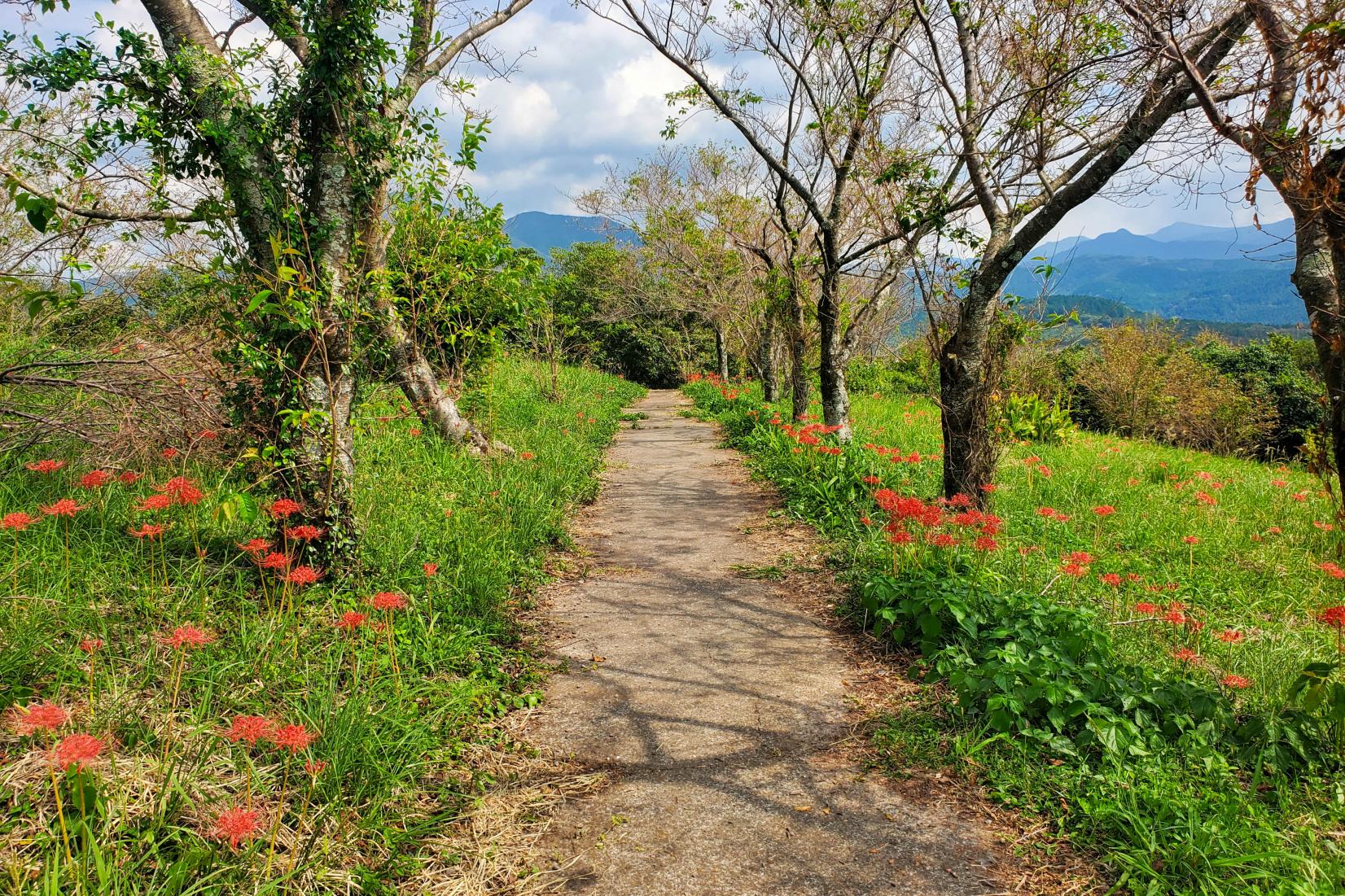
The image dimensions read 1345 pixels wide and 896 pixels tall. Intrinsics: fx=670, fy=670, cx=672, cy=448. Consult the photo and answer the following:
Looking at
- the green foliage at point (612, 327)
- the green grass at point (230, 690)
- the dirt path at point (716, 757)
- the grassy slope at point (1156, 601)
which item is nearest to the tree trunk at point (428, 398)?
the green grass at point (230, 690)

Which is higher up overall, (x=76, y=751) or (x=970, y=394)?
(x=970, y=394)

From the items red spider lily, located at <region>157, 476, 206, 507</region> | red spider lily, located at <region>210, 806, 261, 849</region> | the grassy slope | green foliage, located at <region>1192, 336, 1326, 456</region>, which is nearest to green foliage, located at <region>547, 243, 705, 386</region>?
the grassy slope

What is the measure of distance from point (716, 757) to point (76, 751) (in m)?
2.23

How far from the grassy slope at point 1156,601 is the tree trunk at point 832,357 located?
0.81 meters

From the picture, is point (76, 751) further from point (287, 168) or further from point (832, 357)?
point (832, 357)

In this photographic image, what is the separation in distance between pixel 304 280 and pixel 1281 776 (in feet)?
16.1

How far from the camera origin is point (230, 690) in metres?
2.67

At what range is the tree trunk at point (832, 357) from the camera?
884 centimetres

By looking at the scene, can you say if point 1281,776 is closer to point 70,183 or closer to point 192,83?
point 192,83

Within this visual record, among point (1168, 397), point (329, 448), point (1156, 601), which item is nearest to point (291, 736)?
point (329, 448)

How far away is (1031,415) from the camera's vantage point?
442 inches

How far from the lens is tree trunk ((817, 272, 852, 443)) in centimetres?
884

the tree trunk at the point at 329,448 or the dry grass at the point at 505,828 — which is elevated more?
the tree trunk at the point at 329,448

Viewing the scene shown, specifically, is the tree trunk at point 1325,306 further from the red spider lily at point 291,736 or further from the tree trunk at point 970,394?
the red spider lily at point 291,736
